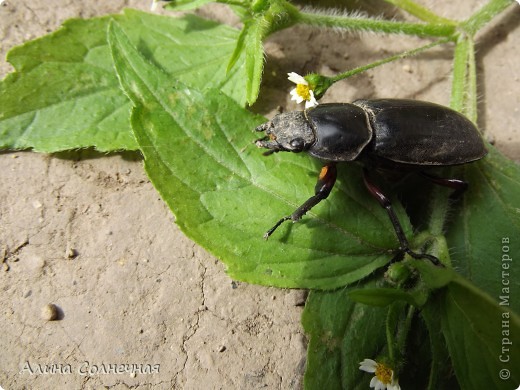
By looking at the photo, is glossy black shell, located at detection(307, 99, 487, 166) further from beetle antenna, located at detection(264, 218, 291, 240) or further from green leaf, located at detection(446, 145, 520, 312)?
beetle antenna, located at detection(264, 218, 291, 240)

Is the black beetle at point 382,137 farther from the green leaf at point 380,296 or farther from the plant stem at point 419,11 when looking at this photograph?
the plant stem at point 419,11

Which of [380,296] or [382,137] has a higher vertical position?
[382,137]

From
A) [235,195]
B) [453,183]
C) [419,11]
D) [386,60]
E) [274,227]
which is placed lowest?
[274,227]

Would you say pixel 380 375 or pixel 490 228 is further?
pixel 490 228

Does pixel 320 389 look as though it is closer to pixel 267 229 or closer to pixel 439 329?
pixel 439 329

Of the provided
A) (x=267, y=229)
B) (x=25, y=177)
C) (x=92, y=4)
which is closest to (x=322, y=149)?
(x=267, y=229)

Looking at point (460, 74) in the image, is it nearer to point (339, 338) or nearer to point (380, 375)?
point (339, 338)

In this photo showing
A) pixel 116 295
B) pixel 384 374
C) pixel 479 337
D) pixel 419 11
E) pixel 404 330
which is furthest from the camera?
pixel 419 11

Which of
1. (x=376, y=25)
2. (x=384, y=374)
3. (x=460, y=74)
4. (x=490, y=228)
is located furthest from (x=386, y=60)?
(x=384, y=374)
